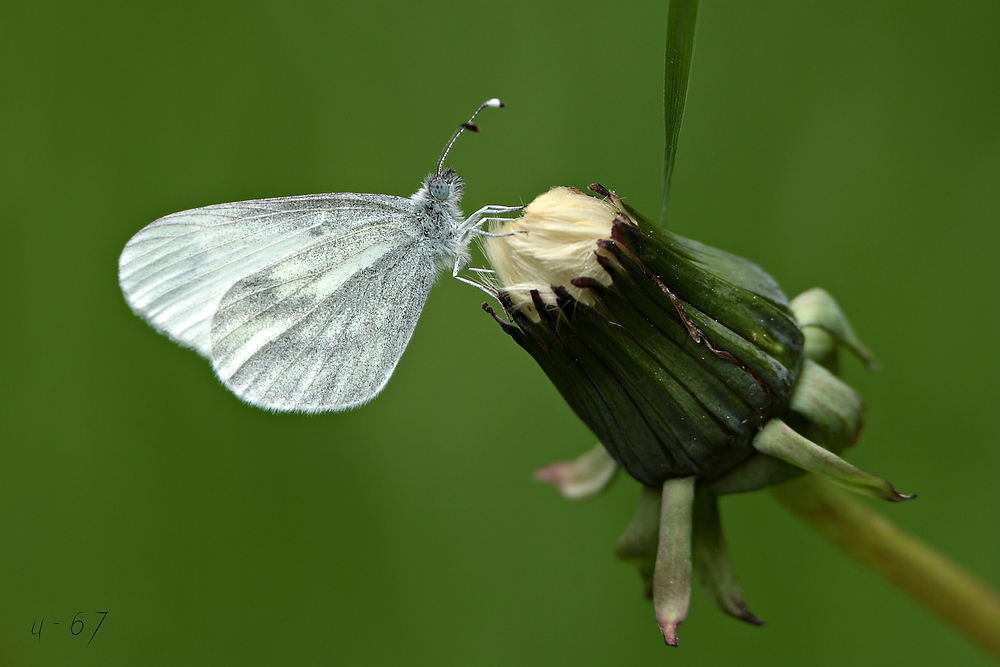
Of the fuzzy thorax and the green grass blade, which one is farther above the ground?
the green grass blade

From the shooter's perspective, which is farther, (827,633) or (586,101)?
(586,101)

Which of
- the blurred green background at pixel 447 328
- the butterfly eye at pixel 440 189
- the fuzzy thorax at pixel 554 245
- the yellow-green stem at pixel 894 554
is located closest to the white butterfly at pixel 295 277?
the butterfly eye at pixel 440 189

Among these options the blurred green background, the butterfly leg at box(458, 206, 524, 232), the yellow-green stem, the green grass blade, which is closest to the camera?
the green grass blade

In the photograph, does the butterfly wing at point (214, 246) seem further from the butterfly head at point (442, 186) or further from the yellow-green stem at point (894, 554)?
the yellow-green stem at point (894, 554)

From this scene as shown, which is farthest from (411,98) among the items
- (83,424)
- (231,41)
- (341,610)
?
(341,610)

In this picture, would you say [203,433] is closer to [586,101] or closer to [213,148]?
[213,148]

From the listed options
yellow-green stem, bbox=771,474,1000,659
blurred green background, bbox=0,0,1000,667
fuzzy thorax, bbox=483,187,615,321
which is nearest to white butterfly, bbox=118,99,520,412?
blurred green background, bbox=0,0,1000,667

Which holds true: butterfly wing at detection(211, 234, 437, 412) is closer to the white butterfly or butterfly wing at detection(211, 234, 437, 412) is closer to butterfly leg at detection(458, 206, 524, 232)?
the white butterfly
